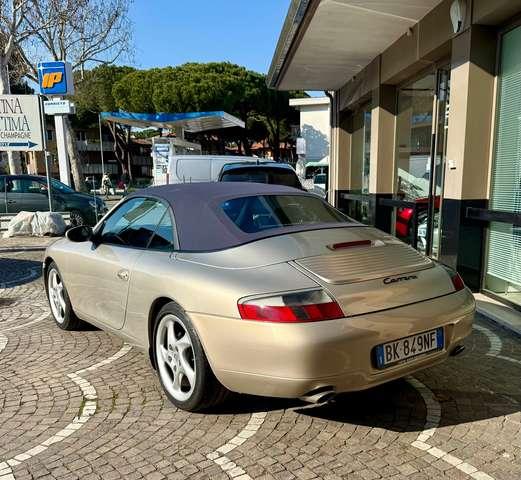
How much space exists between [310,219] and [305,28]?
4.90 m

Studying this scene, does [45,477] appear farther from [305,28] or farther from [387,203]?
[387,203]

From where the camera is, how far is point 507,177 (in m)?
5.47

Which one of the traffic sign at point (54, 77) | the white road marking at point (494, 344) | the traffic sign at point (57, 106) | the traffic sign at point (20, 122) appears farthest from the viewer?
the traffic sign at point (54, 77)

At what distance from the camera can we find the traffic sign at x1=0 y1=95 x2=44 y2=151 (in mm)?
10781

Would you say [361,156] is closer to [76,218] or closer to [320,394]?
[76,218]

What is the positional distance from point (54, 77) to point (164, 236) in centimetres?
1083

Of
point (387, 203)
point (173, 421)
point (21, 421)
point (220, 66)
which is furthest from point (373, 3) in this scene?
point (220, 66)

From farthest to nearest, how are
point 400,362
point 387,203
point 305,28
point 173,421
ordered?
point 387,203
point 305,28
point 173,421
point 400,362

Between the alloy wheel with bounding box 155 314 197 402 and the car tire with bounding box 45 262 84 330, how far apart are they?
69.5 inches

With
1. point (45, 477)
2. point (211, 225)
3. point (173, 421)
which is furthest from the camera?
point (211, 225)

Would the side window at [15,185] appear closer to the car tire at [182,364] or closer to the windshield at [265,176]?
the windshield at [265,176]

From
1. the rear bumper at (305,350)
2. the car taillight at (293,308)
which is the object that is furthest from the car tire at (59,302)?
the car taillight at (293,308)

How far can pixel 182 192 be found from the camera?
11.9 ft

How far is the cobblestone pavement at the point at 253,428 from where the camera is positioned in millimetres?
2471
